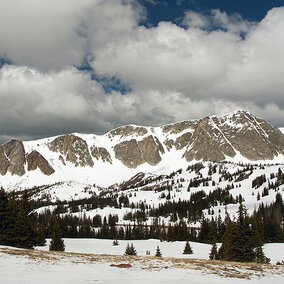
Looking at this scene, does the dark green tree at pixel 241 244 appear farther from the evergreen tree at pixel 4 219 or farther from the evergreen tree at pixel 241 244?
the evergreen tree at pixel 4 219

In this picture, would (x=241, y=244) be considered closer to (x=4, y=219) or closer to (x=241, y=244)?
(x=241, y=244)

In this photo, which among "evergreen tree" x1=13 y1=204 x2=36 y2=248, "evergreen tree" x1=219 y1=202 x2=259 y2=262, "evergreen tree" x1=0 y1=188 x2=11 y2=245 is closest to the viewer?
"evergreen tree" x1=219 y1=202 x2=259 y2=262

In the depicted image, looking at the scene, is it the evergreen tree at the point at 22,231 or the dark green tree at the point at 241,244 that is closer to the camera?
the dark green tree at the point at 241,244

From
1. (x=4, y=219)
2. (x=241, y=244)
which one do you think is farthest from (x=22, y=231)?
(x=241, y=244)

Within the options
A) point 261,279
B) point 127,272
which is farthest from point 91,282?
point 261,279

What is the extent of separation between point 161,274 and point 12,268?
11.3m

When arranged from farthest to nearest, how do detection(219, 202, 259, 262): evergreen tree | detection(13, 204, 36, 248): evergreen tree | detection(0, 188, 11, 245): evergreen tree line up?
1. detection(13, 204, 36, 248): evergreen tree
2. detection(0, 188, 11, 245): evergreen tree
3. detection(219, 202, 259, 262): evergreen tree

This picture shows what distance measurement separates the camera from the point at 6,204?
187ft

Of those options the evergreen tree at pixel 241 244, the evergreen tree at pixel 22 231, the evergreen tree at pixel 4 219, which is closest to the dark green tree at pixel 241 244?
the evergreen tree at pixel 241 244

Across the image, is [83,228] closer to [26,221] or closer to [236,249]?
[26,221]

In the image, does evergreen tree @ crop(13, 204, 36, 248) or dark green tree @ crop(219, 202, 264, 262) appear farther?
evergreen tree @ crop(13, 204, 36, 248)

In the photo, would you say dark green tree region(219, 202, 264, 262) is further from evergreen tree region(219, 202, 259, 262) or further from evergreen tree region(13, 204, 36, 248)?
evergreen tree region(13, 204, 36, 248)

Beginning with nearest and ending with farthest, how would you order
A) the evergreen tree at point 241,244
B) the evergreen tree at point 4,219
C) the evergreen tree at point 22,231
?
the evergreen tree at point 241,244 → the evergreen tree at point 4,219 → the evergreen tree at point 22,231

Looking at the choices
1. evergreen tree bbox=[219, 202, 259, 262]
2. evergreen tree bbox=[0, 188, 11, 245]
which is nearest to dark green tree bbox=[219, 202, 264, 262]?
evergreen tree bbox=[219, 202, 259, 262]
